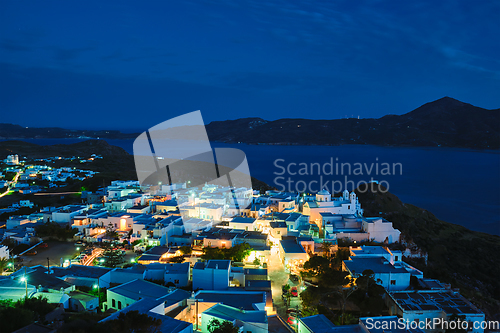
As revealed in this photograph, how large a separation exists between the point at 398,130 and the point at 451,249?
A: 239 feet

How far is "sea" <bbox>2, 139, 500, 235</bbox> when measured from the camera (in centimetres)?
3203

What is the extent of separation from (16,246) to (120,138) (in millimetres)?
112076

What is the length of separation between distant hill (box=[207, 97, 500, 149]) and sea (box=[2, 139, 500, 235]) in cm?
957

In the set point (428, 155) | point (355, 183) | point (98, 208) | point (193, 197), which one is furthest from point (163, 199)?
point (428, 155)

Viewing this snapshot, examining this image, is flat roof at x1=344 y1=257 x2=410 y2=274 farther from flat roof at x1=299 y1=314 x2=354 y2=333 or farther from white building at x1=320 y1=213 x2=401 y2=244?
flat roof at x1=299 y1=314 x2=354 y2=333

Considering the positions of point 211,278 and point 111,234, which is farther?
point 111,234

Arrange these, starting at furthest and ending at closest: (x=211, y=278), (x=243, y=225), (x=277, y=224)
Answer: (x=243, y=225) < (x=277, y=224) < (x=211, y=278)

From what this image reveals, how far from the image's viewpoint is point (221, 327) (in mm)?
6508

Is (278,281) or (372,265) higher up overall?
(372,265)

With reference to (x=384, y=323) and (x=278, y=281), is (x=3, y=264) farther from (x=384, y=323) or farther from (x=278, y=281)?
(x=384, y=323)

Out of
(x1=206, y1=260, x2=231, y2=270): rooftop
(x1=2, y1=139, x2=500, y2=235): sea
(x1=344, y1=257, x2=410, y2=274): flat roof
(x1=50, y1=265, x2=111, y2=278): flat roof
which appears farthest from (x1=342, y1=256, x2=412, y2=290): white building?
(x1=2, y1=139, x2=500, y2=235): sea

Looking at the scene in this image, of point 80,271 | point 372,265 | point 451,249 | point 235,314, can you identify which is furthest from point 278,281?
point 451,249

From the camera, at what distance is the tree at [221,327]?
6.41 metres

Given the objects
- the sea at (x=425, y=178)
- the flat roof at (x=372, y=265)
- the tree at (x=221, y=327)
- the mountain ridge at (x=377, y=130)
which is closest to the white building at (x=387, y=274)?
the flat roof at (x=372, y=265)
